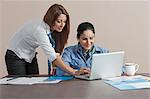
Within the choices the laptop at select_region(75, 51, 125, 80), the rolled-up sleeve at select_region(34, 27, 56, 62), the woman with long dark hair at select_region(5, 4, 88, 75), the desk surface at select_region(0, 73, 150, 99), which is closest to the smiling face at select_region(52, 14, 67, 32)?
the woman with long dark hair at select_region(5, 4, 88, 75)

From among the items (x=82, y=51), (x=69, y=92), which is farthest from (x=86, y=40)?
(x=69, y=92)

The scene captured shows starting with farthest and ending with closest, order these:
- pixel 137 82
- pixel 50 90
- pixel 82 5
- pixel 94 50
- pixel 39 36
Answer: pixel 82 5, pixel 94 50, pixel 39 36, pixel 137 82, pixel 50 90

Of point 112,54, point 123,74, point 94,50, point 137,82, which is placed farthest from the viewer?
point 94,50

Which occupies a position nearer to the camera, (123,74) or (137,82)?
(137,82)

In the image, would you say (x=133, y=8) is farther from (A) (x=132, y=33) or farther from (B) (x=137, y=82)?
(B) (x=137, y=82)

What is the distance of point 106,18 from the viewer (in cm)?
332

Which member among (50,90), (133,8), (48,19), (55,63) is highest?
(133,8)

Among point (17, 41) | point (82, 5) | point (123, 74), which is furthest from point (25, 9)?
point (123, 74)

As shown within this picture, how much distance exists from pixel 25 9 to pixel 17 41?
3.59 ft

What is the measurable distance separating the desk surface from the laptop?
112 millimetres

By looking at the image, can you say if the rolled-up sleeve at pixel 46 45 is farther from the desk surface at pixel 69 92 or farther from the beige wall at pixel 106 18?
the beige wall at pixel 106 18

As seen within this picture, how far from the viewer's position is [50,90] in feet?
4.61

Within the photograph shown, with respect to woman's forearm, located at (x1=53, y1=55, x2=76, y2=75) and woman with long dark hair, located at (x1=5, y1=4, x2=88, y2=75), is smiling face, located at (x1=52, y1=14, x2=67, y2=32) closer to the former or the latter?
woman with long dark hair, located at (x1=5, y1=4, x2=88, y2=75)

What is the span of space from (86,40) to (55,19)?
31 cm
